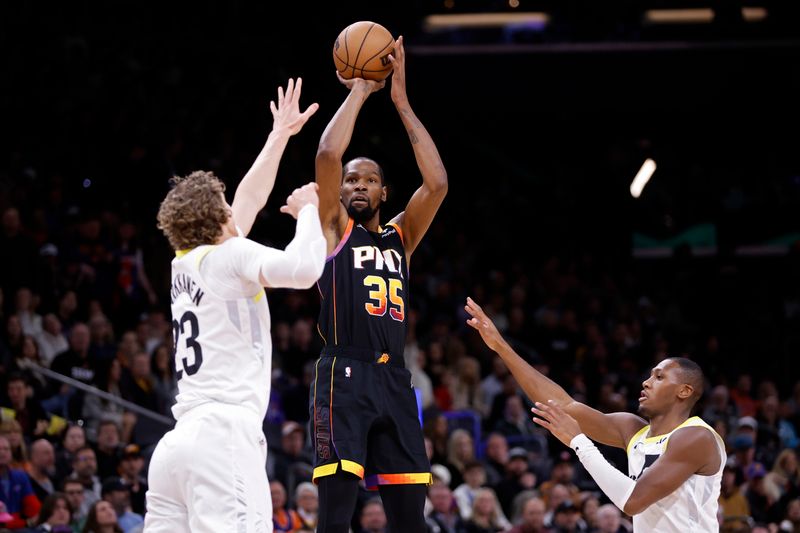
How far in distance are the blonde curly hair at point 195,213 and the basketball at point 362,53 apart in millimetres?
1597

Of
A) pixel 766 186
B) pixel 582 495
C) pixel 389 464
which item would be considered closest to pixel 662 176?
pixel 766 186

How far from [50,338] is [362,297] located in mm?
7147

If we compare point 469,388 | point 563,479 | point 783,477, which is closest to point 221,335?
point 563,479

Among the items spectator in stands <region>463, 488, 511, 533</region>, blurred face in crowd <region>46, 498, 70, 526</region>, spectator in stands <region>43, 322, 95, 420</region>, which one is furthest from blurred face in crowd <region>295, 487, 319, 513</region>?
spectator in stands <region>43, 322, 95, 420</region>

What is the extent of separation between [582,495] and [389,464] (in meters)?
6.84

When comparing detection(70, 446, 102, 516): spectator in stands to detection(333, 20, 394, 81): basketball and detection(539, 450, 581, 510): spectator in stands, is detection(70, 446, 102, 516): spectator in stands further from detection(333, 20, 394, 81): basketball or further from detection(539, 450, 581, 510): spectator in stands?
detection(333, 20, 394, 81): basketball

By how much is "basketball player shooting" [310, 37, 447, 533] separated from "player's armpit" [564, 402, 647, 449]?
1.15 meters

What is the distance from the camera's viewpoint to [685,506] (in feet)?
21.1

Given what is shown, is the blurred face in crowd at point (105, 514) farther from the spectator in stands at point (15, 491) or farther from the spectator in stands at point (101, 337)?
the spectator in stands at point (101, 337)

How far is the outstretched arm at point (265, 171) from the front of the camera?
6.36 m

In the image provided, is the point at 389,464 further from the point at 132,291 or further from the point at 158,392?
the point at 132,291

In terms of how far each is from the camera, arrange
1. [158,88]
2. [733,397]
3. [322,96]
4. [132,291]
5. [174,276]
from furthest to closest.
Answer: [322,96]
[158,88]
[733,397]
[132,291]
[174,276]

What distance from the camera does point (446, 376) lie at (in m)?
14.9

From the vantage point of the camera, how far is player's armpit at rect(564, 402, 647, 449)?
7078mm
